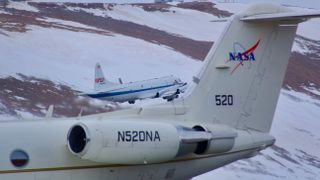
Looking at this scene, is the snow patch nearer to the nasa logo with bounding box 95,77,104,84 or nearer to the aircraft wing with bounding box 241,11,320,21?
the nasa logo with bounding box 95,77,104,84

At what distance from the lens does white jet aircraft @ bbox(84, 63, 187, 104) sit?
74.8 feet

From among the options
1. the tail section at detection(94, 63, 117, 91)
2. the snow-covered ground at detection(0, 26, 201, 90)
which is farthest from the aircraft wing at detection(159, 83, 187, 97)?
the tail section at detection(94, 63, 117, 91)

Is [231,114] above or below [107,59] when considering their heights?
above

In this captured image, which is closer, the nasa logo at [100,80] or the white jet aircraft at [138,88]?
the nasa logo at [100,80]

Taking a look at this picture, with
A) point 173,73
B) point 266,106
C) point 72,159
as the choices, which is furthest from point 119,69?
point 72,159

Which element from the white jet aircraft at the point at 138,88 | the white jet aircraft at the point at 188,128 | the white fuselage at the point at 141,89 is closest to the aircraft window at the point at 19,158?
the white jet aircraft at the point at 188,128

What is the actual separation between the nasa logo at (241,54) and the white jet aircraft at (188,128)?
0.02 meters

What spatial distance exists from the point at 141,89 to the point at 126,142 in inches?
676

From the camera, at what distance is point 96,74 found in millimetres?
22719

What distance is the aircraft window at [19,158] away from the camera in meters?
7.48

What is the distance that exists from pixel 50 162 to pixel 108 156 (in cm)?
71

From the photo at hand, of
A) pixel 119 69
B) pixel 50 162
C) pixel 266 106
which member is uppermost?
pixel 266 106

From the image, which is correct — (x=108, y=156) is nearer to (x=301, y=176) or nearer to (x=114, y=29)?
(x=301, y=176)

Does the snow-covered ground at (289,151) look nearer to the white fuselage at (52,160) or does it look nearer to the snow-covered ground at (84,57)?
the white fuselage at (52,160)
